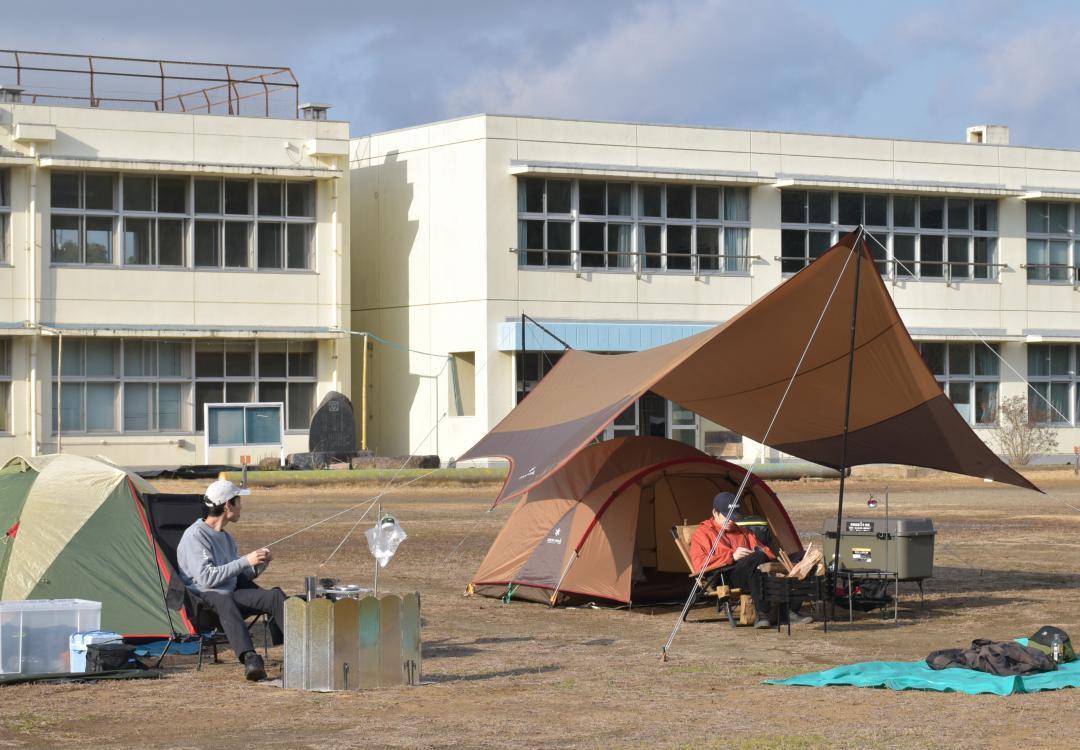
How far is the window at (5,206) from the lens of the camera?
111 ft

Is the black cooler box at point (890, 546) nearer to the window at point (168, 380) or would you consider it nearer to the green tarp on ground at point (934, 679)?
the green tarp on ground at point (934, 679)

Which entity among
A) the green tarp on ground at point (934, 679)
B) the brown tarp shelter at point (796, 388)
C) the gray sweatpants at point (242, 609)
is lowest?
the green tarp on ground at point (934, 679)

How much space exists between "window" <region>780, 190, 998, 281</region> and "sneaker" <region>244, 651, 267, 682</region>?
3061 cm

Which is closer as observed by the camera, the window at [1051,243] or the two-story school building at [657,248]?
the two-story school building at [657,248]

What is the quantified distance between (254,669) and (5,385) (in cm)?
2543

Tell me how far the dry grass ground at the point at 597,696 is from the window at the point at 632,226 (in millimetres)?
20157

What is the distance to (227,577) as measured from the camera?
10.7 metres

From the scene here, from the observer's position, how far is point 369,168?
39500mm

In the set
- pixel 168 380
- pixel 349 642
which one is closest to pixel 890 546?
pixel 349 642

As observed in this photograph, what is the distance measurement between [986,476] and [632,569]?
337 centimetres

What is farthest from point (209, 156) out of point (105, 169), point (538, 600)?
point (538, 600)

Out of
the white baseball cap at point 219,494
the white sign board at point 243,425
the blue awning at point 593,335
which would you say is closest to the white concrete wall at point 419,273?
the blue awning at point 593,335

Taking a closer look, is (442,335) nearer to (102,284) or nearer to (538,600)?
(102,284)

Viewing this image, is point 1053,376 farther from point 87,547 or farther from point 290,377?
point 87,547
